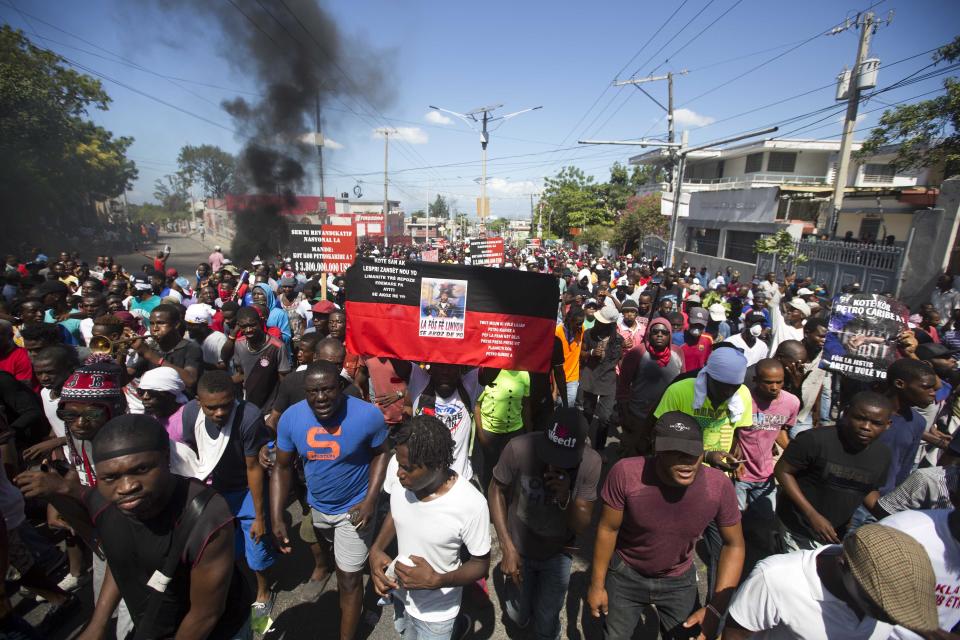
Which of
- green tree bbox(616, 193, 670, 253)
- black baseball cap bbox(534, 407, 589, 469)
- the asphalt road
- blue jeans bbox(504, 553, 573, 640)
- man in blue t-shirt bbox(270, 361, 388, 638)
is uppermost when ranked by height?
green tree bbox(616, 193, 670, 253)

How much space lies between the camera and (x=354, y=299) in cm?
348

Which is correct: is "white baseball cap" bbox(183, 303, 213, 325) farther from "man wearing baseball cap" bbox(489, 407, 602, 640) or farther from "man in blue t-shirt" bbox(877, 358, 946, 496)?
"man in blue t-shirt" bbox(877, 358, 946, 496)

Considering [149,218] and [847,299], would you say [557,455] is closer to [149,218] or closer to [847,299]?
[847,299]

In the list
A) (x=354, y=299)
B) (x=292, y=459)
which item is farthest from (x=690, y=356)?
(x=292, y=459)

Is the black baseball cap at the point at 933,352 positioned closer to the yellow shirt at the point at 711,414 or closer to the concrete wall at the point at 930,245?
the yellow shirt at the point at 711,414

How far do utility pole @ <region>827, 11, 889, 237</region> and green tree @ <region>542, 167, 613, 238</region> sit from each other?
2425 centimetres

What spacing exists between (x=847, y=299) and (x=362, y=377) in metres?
4.88

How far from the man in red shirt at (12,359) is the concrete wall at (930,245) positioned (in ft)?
53.3

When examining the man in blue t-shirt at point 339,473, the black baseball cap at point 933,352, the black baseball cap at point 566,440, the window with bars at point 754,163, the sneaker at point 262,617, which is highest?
the window with bars at point 754,163

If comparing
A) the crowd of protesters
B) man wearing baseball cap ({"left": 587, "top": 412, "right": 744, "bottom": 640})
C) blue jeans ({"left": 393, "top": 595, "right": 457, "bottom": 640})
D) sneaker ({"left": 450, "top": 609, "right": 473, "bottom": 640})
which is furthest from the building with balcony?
blue jeans ({"left": 393, "top": 595, "right": 457, "bottom": 640})

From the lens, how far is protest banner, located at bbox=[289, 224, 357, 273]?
681cm

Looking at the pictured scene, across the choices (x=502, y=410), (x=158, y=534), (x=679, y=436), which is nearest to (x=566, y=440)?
(x=679, y=436)

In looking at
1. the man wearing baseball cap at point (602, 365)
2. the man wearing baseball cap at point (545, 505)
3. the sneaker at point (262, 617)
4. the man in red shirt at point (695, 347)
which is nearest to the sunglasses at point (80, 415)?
the sneaker at point (262, 617)

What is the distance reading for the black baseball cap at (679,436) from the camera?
83.4 inches
